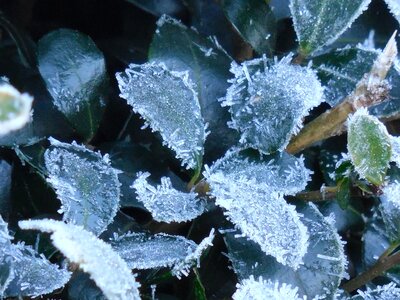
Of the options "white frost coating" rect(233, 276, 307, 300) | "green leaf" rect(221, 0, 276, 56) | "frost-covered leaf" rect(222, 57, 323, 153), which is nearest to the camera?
"white frost coating" rect(233, 276, 307, 300)

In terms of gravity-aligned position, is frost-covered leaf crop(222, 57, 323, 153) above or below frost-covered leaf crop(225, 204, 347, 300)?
above

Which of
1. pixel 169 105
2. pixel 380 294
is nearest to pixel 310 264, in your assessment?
pixel 380 294

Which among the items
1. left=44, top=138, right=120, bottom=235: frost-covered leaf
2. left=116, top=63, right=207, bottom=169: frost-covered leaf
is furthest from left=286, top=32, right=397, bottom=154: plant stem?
left=44, top=138, right=120, bottom=235: frost-covered leaf

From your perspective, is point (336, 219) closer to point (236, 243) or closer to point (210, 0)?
point (236, 243)

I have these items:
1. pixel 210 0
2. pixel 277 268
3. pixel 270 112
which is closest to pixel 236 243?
pixel 277 268

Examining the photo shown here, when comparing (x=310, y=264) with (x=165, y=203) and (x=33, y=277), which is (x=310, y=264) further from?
(x=33, y=277)

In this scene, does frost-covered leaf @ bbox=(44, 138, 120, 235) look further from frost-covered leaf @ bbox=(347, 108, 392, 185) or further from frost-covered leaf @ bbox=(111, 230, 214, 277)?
frost-covered leaf @ bbox=(347, 108, 392, 185)

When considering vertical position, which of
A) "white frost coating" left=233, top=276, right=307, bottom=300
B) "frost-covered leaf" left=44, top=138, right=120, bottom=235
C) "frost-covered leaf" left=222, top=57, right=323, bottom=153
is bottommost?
"frost-covered leaf" left=44, top=138, right=120, bottom=235
